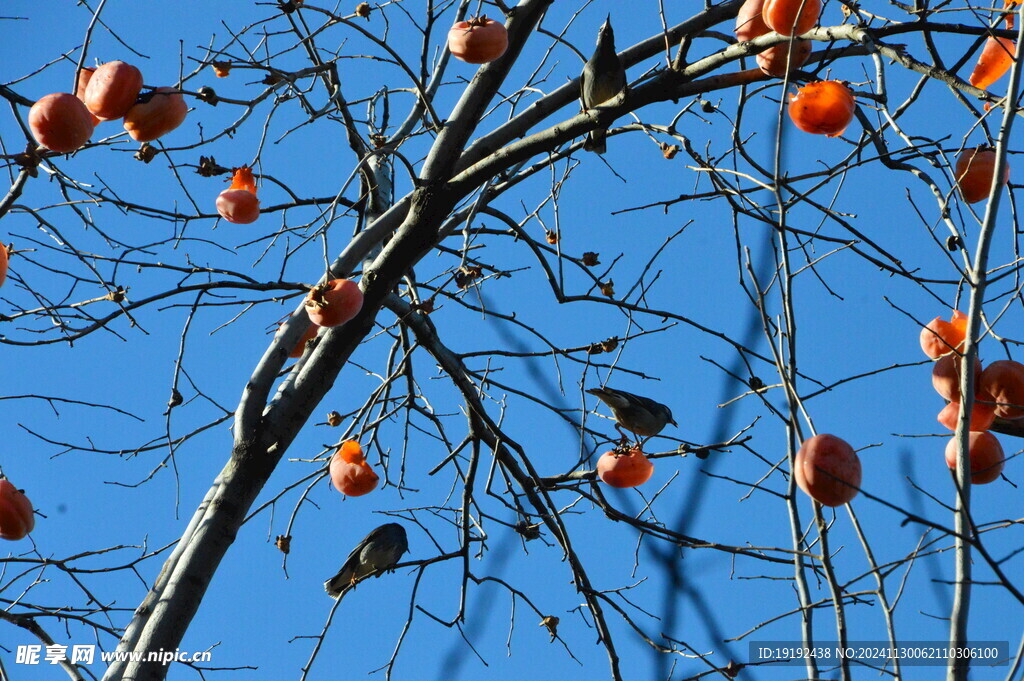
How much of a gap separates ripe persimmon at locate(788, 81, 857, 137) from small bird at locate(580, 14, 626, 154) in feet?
2.15

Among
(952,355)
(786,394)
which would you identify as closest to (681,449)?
(952,355)

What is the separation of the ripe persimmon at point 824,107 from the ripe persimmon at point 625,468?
1.33 meters

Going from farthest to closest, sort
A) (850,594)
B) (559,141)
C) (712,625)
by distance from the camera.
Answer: (559,141) < (850,594) < (712,625)

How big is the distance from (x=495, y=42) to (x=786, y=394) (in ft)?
5.49

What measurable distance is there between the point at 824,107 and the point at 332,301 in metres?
1.67

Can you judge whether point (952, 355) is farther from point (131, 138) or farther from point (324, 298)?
point (131, 138)

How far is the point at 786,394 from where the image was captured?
7.48 feet

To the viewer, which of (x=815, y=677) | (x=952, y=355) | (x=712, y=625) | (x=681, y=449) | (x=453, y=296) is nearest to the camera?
(x=712, y=625)

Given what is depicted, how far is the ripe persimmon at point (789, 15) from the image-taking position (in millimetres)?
2691

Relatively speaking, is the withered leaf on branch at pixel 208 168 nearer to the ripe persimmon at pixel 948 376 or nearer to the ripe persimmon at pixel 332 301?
the ripe persimmon at pixel 332 301

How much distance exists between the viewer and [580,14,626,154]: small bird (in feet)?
11.1

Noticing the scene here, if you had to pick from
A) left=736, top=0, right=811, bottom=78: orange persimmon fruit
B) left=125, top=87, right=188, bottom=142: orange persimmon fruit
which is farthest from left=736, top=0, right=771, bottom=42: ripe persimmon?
left=125, top=87, right=188, bottom=142: orange persimmon fruit

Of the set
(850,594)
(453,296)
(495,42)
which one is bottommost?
(850,594)

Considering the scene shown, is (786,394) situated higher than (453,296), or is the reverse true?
(453,296)
